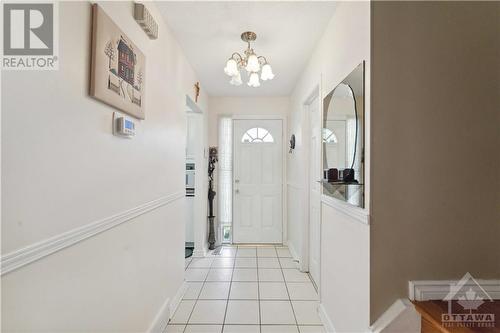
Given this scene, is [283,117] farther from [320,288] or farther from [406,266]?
[406,266]

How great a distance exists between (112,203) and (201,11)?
1460 mm

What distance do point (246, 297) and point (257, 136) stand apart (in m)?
2.46

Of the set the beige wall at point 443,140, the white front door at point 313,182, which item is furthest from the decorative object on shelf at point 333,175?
the white front door at point 313,182

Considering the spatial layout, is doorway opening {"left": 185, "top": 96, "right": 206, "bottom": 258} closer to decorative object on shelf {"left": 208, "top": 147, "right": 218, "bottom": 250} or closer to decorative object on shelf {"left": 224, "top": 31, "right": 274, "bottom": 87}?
decorative object on shelf {"left": 208, "top": 147, "right": 218, "bottom": 250}

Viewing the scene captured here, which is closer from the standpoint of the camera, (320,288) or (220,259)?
(320,288)

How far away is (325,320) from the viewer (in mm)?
1994

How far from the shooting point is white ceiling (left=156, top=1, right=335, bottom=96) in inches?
69.7

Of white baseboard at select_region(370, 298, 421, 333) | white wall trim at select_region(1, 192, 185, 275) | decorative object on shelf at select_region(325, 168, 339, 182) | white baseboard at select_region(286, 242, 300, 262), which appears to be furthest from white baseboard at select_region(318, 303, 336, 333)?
white wall trim at select_region(1, 192, 185, 275)

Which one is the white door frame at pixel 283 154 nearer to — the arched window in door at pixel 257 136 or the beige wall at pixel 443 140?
the arched window in door at pixel 257 136

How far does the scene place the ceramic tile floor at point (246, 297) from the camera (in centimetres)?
203

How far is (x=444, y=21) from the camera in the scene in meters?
1.31

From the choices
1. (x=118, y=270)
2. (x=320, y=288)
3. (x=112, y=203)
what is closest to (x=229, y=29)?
(x=112, y=203)

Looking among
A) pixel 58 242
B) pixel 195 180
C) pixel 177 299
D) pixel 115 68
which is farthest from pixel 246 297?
pixel 115 68

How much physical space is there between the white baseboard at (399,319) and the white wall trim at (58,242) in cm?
141
